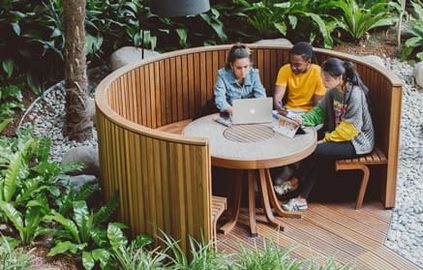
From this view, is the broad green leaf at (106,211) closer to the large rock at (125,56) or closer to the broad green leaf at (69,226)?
the broad green leaf at (69,226)

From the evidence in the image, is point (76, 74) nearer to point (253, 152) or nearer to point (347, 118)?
point (253, 152)

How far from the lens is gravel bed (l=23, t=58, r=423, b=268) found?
19.2ft

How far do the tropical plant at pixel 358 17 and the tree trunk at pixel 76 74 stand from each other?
3.30 meters

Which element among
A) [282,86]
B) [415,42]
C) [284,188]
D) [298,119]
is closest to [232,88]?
[282,86]

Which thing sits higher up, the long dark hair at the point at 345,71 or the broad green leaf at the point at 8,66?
the long dark hair at the point at 345,71

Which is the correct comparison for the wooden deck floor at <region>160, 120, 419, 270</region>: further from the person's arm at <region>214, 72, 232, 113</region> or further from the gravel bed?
the person's arm at <region>214, 72, 232, 113</region>

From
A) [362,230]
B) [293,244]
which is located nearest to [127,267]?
[293,244]

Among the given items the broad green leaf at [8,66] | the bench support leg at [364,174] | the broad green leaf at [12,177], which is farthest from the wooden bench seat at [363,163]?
the broad green leaf at [8,66]

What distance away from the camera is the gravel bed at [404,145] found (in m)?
5.87

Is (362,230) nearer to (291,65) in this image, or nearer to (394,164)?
(394,164)

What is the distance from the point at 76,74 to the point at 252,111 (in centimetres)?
185

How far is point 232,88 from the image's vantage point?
21.8 ft

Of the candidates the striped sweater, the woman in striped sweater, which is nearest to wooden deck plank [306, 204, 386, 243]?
the woman in striped sweater

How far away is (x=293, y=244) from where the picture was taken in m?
5.82
